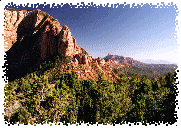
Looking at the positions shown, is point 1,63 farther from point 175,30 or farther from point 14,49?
point 14,49

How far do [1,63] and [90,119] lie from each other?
17302 millimetres

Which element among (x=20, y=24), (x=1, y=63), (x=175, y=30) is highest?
(x=20, y=24)

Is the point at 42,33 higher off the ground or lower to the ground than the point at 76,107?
higher

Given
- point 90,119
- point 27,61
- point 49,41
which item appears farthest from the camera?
point 27,61

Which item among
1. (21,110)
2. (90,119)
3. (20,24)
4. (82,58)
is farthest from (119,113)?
(20,24)

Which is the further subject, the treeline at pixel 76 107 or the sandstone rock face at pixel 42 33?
the sandstone rock face at pixel 42 33

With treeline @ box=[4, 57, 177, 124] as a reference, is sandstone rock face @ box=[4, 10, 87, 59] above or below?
above

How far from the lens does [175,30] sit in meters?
8.48

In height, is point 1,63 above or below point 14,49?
below

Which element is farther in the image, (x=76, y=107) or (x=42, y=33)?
(x=42, y=33)

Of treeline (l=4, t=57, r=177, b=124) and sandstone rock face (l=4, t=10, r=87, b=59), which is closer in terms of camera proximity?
treeline (l=4, t=57, r=177, b=124)

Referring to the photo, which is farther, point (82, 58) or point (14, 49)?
point (14, 49)

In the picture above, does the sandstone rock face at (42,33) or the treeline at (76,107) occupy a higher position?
the sandstone rock face at (42,33)

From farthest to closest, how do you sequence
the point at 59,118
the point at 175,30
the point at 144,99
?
the point at 144,99
the point at 59,118
the point at 175,30
